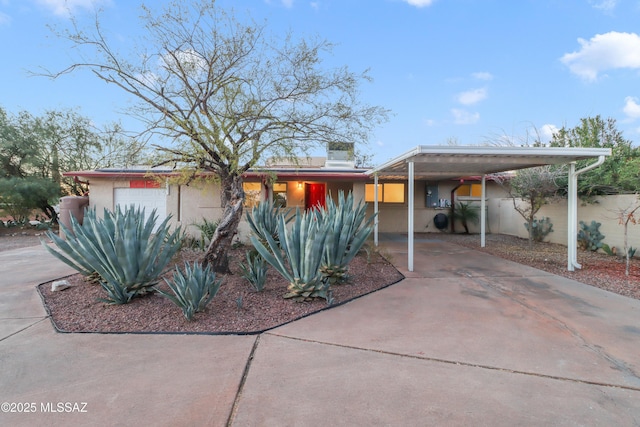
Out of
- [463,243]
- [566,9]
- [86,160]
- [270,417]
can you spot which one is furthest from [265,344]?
[86,160]

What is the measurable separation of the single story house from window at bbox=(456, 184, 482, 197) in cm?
5

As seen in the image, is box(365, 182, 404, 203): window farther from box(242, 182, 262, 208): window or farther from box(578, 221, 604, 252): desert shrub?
box(578, 221, 604, 252): desert shrub

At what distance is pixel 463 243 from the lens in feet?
35.9

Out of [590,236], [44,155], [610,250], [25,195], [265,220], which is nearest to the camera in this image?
[265,220]

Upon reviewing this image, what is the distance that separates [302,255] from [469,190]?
1280 centimetres

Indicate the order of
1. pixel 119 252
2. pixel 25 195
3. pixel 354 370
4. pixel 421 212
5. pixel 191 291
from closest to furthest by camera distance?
1. pixel 354 370
2. pixel 191 291
3. pixel 119 252
4. pixel 25 195
5. pixel 421 212

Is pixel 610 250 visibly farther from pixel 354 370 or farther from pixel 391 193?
pixel 354 370

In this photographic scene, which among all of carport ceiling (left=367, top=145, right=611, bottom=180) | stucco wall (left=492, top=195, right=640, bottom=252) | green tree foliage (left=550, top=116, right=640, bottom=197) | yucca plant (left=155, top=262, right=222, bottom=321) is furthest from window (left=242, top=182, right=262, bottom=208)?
stucco wall (left=492, top=195, right=640, bottom=252)

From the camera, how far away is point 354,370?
8.89 ft

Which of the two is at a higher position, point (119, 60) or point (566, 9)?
point (566, 9)

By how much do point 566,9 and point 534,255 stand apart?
6855mm

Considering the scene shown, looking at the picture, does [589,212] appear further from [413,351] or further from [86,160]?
[86,160]

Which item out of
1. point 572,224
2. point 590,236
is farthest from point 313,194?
point 590,236

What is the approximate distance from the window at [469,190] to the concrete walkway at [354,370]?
10.8 meters
